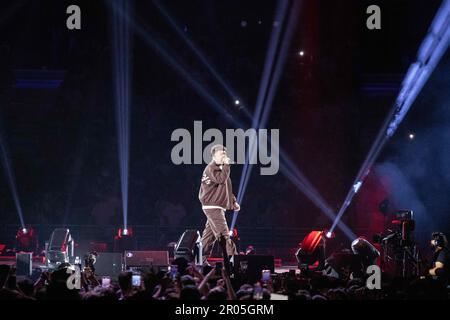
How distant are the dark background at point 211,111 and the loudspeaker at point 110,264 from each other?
9.50 metres

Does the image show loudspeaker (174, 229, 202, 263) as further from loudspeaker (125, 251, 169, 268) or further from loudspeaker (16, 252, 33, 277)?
loudspeaker (16, 252, 33, 277)

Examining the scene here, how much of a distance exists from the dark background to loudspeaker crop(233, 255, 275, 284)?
10357 millimetres

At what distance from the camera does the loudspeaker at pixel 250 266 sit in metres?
9.24

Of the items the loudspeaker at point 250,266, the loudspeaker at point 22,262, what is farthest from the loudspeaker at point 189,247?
the loudspeaker at point 22,262

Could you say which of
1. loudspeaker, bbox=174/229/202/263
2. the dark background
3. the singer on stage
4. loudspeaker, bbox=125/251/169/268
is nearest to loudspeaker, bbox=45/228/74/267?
loudspeaker, bbox=125/251/169/268

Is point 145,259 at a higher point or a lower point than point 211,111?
lower

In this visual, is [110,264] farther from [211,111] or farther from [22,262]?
[211,111]

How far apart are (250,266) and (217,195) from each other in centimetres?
216

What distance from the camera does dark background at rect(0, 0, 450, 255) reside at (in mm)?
19812

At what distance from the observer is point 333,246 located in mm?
18156

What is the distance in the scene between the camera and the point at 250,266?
9.35m

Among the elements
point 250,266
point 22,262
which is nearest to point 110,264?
point 22,262

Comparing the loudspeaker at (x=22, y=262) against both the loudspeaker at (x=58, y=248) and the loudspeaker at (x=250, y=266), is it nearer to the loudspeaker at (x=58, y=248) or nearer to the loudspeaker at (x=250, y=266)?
the loudspeaker at (x=58, y=248)
